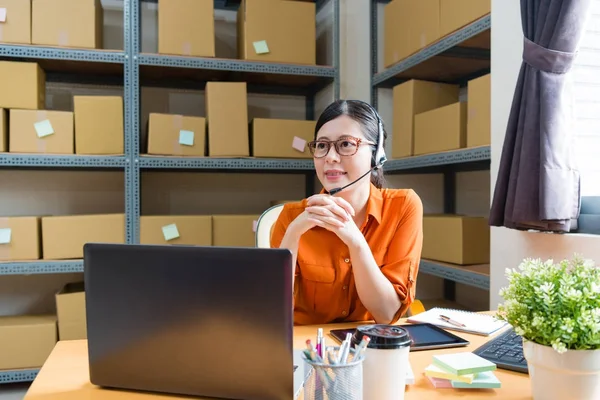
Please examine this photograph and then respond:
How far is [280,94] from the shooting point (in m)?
3.26

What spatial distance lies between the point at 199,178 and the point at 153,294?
7.93 feet

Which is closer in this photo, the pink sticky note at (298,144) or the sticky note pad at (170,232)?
the sticky note pad at (170,232)

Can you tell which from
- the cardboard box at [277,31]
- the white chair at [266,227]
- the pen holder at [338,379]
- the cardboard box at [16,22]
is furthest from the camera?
the cardboard box at [277,31]

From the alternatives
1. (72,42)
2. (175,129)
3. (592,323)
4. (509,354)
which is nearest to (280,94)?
(175,129)

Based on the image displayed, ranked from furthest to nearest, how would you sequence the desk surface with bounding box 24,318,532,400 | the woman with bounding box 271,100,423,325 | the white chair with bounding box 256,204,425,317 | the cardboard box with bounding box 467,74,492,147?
the cardboard box with bounding box 467,74,492,147 < the white chair with bounding box 256,204,425,317 < the woman with bounding box 271,100,423,325 < the desk surface with bounding box 24,318,532,400

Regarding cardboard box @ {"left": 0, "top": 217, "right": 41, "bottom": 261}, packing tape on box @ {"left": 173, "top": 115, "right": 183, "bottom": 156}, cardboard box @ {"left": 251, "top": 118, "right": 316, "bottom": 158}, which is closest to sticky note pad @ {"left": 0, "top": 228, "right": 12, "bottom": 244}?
cardboard box @ {"left": 0, "top": 217, "right": 41, "bottom": 261}

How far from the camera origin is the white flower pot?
0.68 meters

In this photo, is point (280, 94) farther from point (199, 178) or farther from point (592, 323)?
point (592, 323)

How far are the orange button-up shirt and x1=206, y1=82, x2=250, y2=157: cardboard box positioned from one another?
134cm

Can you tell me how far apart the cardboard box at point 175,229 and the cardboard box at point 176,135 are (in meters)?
0.34

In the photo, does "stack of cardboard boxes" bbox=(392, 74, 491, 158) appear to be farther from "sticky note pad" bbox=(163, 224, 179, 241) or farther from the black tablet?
"sticky note pad" bbox=(163, 224, 179, 241)

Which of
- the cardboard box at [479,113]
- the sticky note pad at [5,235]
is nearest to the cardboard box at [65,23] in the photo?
the sticky note pad at [5,235]

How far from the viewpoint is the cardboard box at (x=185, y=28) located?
101 inches

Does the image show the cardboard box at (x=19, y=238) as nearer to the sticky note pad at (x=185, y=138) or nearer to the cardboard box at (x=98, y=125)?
the cardboard box at (x=98, y=125)
